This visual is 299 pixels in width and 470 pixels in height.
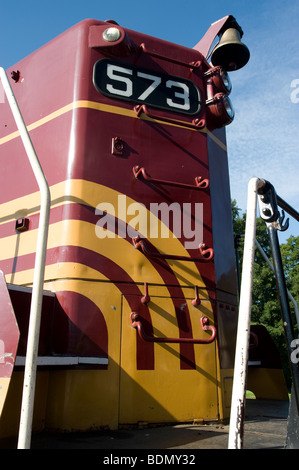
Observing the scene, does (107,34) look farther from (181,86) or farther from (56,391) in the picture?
(56,391)

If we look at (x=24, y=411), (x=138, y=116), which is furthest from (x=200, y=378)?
(x=138, y=116)

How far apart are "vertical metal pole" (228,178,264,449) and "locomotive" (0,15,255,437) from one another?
71.8 inches

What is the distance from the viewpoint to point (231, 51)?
4.92 m

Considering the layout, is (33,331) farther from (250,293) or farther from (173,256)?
(173,256)

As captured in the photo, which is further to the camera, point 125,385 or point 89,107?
point 89,107

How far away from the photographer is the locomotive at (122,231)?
3.22 metres

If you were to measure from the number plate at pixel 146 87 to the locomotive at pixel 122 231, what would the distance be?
0.01 m

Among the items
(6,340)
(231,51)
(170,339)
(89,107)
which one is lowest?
(6,340)

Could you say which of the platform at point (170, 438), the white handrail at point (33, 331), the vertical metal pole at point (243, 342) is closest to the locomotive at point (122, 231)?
the platform at point (170, 438)

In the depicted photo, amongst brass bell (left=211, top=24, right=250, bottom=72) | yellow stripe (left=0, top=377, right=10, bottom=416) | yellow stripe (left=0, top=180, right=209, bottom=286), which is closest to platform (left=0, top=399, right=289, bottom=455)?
yellow stripe (left=0, top=377, right=10, bottom=416)

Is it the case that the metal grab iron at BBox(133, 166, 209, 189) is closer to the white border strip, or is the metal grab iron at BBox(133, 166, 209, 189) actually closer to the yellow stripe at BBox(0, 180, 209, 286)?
the yellow stripe at BBox(0, 180, 209, 286)

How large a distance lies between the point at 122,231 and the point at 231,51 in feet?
9.02

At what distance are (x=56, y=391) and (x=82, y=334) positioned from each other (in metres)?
0.46

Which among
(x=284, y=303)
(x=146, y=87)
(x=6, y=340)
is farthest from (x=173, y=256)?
(x=284, y=303)
